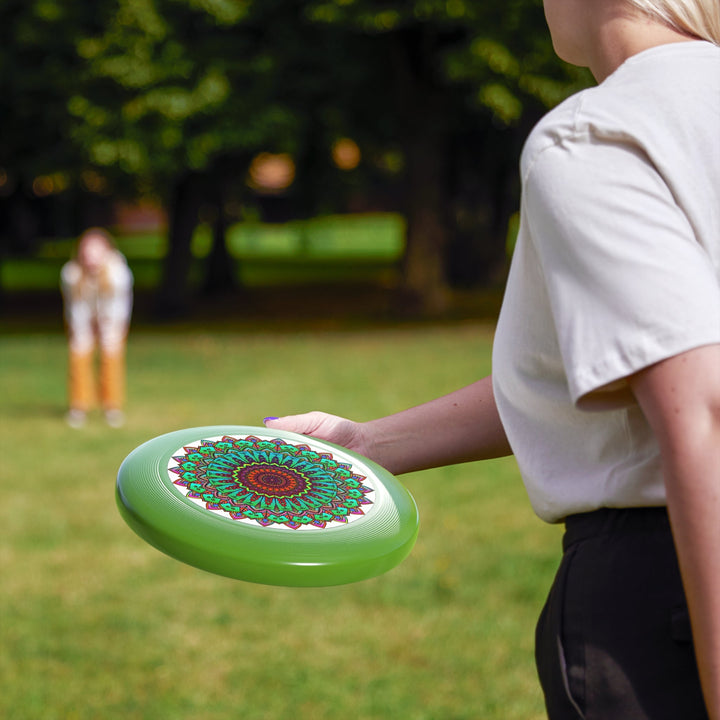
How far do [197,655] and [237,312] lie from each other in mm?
19536

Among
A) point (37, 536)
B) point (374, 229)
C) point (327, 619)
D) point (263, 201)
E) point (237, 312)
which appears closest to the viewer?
point (327, 619)

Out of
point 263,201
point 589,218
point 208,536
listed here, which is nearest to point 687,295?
point 589,218

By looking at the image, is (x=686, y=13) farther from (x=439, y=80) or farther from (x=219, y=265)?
(x=219, y=265)

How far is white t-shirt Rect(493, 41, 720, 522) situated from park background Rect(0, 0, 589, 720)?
323cm

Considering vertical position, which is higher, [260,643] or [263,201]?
[260,643]

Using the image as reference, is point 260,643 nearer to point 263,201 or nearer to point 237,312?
point 237,312

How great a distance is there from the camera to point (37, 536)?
6.62 m

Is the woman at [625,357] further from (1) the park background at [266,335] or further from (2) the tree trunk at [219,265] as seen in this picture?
(2) the tree trunk at [219,265]

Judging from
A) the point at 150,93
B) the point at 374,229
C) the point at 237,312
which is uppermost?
the point at 150,93

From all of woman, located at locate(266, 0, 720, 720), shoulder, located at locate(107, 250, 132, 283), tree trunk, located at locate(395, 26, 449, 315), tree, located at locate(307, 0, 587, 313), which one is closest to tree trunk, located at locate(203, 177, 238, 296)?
tree, located at locate(307, 0, 587, 313)

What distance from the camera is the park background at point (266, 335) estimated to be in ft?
15.3

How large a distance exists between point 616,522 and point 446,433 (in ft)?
1.57

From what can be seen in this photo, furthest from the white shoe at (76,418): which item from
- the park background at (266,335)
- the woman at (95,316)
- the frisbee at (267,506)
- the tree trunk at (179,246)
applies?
the tree trunk at (179,246)

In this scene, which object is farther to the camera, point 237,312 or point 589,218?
point 237,312
